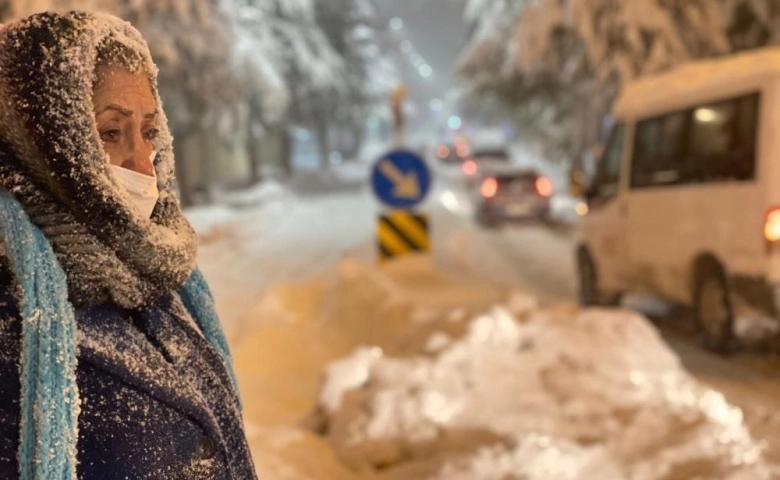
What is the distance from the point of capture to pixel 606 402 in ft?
17.0

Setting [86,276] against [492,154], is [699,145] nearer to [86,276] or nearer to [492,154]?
[86,276]

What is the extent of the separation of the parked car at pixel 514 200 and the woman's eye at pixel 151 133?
64.7 ft

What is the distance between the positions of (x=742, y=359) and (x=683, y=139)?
6.58 ft

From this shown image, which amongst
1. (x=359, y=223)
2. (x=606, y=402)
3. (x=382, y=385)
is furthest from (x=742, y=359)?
(x=359, y=223)

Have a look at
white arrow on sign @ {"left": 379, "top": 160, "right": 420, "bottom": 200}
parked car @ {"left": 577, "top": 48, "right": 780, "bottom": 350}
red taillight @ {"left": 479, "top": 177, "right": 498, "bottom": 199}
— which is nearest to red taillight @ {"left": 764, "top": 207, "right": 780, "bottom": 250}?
parked car @ {"left": 577, "top": 48, "right": 780, "bottom": 350}

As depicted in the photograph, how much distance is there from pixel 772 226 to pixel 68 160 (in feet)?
20.3

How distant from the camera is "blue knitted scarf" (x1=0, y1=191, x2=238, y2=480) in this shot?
1.48 meters

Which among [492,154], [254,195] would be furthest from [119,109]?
[492,154]

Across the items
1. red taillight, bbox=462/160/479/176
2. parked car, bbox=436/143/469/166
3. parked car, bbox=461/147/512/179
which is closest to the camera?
red taillight, bbox=462/160/479/176

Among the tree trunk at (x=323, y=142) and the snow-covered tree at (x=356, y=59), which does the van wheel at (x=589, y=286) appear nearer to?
the snow-covered tree at (x=356, y=59)

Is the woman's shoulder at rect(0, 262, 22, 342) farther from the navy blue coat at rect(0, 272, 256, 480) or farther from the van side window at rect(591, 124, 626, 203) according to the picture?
the van side window at rect(591, 124, 626, 203)

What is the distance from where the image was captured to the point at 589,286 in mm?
10555

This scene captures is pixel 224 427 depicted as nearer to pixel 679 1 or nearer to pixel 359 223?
pixel 679 1

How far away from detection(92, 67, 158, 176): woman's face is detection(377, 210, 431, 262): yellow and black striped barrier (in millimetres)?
8623
